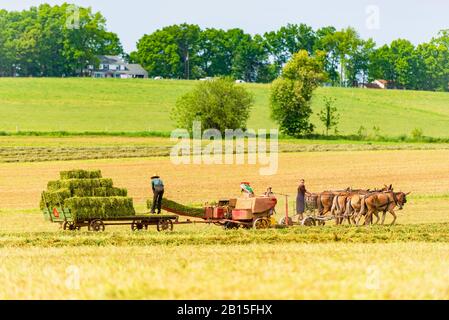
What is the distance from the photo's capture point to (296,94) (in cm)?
9662

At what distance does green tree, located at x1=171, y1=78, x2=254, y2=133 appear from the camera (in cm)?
8881

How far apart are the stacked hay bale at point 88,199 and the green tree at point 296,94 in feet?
217

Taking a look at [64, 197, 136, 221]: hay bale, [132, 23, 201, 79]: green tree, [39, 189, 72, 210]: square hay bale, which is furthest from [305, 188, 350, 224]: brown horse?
[132, 23, 201, 79]: green tree

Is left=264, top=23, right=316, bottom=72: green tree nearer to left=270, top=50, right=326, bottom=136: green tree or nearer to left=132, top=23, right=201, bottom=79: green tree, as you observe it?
left=132, top=23, right=201, bottom=79: green tree

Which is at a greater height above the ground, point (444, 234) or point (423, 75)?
point (423, 75)

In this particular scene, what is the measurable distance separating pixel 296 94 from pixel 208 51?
3669 inches

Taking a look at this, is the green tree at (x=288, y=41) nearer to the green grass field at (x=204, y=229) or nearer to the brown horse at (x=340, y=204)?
the green grass field at (x=204, y=229)

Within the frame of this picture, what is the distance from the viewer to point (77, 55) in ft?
499

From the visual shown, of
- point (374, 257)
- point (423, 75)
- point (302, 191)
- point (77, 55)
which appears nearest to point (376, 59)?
point (423, 75)

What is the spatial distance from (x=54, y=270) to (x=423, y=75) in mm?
154406

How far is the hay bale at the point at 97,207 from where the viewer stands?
83.0ft

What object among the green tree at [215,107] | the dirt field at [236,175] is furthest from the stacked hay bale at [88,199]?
the green tree at [215,107]

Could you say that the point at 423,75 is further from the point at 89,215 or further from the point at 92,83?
the point at 89,215
